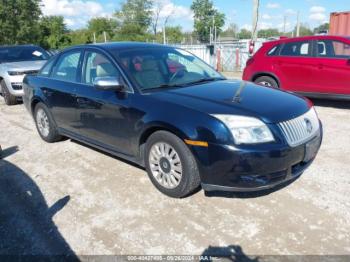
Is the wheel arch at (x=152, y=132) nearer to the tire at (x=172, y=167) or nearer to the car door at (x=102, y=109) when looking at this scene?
the tire at (x=172, y=167)

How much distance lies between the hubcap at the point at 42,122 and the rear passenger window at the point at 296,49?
16.9ft

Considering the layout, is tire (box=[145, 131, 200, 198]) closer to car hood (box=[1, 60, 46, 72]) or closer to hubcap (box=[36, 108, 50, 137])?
hubcap (box=[36, 108, 50, 137])

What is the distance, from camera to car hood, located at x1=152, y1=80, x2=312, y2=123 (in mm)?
3014

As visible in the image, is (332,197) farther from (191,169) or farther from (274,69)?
(274,69)

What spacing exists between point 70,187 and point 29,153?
1.59m

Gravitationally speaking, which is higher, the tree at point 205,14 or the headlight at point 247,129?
the tree at point 205,14

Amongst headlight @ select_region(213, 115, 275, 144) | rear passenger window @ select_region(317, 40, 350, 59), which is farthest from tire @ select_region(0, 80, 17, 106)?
rear passenger window @ select_region(317, 40, 350, 59)

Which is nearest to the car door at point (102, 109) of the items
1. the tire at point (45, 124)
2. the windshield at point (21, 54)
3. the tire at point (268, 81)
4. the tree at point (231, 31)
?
the tire at point (45, 124)

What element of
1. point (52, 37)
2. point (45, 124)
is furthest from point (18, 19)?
point (45, 124)

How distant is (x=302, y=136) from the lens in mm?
3125

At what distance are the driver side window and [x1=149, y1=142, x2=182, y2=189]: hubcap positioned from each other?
3.30ft

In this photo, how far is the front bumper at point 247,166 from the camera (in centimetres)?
283

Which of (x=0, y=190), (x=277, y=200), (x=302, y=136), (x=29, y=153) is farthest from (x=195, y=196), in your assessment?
(x=29, y=153)

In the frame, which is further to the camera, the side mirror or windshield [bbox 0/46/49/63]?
windshield [bbox 0/46/49/63]
